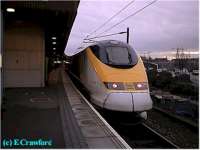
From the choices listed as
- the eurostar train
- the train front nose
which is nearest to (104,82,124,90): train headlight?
the eurostar train

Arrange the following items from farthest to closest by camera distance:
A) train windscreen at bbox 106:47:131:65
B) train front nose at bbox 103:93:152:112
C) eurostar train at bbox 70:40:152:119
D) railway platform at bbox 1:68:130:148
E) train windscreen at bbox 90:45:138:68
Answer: train windscreen at bbox 106:47:131:65 < train windscreen at bbox 90:45:138:68 < eurostar train at bbox 70:40:152:119 < train front nose at bbox 103:93:152:112 < railway platform at bbox 1:68:130:148

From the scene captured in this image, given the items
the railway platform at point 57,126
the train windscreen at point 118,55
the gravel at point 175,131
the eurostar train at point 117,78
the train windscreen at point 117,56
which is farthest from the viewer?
the train windscreen at point 118,55

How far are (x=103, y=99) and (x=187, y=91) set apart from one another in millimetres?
19811

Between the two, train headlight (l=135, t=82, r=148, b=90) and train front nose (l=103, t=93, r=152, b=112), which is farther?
train headlight (l=135, t=82, r=148, b=90)

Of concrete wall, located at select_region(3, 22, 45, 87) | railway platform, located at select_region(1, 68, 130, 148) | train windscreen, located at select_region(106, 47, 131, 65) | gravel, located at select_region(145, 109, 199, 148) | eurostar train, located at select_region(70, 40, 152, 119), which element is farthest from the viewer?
concrete wall, located at select_region(3, 22, 45, 87)

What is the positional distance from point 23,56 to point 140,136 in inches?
360

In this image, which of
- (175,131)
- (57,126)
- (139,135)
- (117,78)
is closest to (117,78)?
(117,78)

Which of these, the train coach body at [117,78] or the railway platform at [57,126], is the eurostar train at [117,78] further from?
the railway platform at [57,126]

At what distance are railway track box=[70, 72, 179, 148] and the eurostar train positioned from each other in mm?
618

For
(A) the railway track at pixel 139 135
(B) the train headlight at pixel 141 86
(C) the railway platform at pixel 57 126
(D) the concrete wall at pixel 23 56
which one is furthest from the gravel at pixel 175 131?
(D) the concrete wall at pixel 23 56

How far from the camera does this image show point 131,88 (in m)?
10.8

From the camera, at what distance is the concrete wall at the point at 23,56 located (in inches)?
673

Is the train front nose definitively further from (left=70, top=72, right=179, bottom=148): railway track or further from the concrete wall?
the concrete wall

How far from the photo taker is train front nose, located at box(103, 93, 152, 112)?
→ 10367 mm
